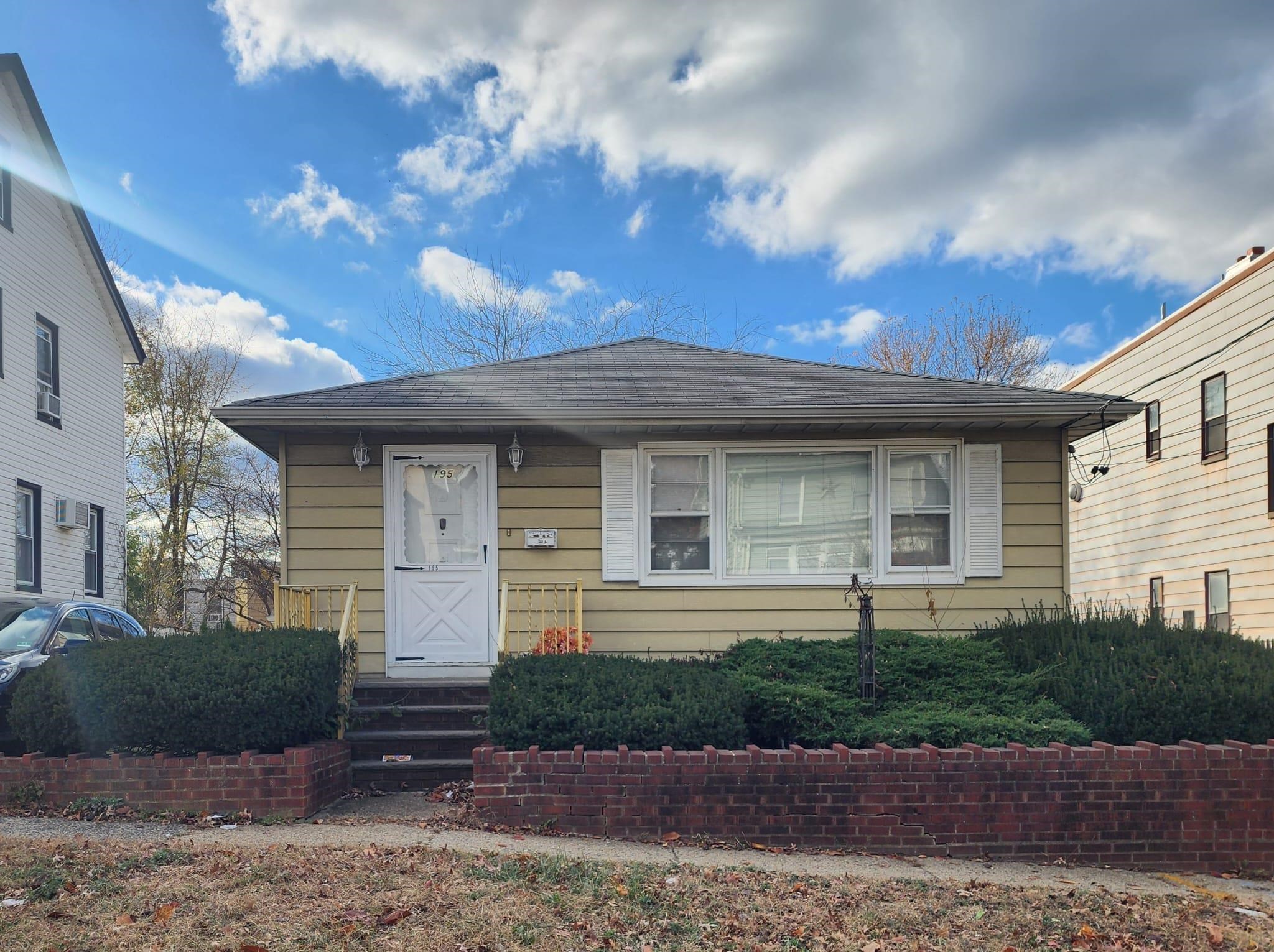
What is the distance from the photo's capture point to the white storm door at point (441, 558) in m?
8.25

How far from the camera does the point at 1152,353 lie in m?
15.2

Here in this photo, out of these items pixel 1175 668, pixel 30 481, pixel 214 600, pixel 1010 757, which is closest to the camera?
pixel 1010 757

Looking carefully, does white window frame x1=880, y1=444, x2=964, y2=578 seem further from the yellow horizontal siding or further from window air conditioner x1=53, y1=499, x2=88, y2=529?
window air conditioner x1=53, y1=499, x2=88, y2=529

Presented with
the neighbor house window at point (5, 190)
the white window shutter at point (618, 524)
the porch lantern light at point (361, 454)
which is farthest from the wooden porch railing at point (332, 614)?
the neighbor house window at point (5, 190)

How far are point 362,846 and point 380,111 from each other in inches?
491

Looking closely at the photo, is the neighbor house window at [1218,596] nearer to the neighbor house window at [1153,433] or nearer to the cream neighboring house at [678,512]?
the neighbor house window at [1153,433]

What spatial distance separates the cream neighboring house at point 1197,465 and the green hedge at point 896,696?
5258mm

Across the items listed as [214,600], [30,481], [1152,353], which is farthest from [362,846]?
[214,600]

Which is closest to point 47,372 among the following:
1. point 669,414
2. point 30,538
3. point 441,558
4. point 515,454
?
point 30,538

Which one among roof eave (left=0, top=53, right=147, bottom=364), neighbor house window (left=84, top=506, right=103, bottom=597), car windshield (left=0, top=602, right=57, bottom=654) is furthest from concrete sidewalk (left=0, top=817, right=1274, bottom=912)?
roof eave (left=0, top=53, right=147, bottom=364)

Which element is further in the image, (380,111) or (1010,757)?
(380,111)

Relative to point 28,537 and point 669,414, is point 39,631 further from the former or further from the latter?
point 28,537

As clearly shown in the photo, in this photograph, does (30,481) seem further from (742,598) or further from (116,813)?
(742,598)

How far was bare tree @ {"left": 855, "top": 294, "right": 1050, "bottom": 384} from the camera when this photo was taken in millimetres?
23844
